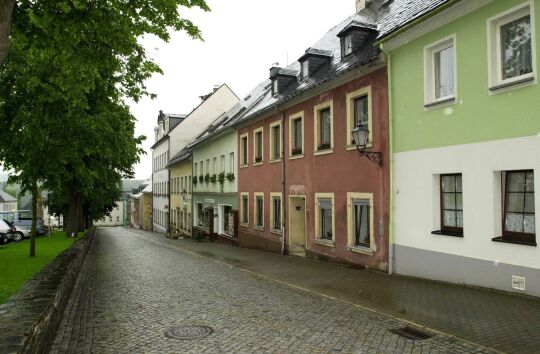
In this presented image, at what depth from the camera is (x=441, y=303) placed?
870cm

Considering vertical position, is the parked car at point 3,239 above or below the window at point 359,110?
below

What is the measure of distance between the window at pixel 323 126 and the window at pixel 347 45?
6.39 ft

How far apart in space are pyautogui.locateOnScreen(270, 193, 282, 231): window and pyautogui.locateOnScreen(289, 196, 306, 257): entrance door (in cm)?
129

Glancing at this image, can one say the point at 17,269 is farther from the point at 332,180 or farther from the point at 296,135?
the point at 296,135

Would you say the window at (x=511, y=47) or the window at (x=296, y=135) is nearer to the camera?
the window at (x=511, y=47)

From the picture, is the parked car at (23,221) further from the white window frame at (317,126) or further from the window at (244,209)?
the white window frame at (317,126)

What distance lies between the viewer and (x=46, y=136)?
15.3 metres

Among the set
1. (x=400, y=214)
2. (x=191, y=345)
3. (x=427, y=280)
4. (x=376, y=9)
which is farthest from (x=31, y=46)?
(x=376, y=9)

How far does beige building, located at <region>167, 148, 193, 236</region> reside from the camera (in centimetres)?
3797

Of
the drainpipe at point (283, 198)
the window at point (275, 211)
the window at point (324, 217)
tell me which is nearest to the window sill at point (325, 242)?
the window at point (324, 217)

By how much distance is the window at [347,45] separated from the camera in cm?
1578

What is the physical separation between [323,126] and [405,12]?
518 centimetres

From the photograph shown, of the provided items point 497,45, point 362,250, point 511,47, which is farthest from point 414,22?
point 362,250

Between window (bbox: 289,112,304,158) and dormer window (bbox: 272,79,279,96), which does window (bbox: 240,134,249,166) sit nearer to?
dormer window (bbox: 272,79,279,96)
